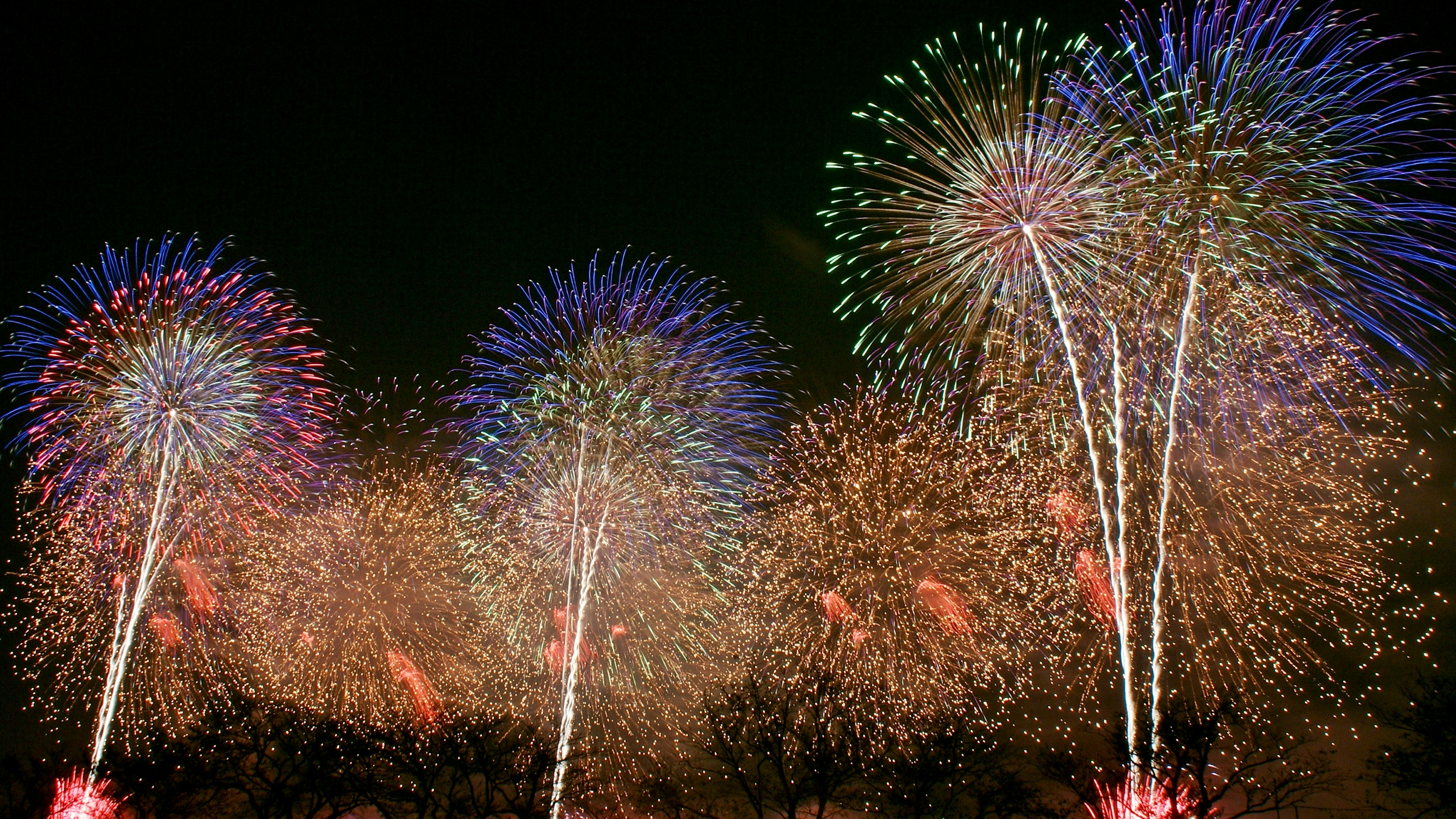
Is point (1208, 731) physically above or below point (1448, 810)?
above

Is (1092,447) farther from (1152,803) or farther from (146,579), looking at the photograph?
(146,579)

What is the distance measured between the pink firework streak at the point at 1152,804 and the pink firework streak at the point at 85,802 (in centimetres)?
3750

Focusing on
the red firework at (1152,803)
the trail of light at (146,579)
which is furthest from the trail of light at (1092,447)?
the trail of light at (146,579)

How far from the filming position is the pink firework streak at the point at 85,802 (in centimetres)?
3281

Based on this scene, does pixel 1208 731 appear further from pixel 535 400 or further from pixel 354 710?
pixel 354 710

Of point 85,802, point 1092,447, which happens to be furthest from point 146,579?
point 1092,447

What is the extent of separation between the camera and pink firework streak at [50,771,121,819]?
32812 mm

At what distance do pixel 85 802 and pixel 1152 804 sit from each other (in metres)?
39.2

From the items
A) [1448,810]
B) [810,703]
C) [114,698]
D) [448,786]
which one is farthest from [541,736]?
[1448,810]

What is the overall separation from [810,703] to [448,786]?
16965 millimetres

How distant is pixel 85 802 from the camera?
33000 mm

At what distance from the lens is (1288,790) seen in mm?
32688

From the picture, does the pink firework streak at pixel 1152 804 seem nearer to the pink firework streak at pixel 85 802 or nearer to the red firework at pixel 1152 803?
the red firework at pixel 1152 803

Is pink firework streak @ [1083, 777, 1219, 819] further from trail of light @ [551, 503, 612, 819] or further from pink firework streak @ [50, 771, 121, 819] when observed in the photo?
pink firework streak @ [50, 771, 121, 819]
